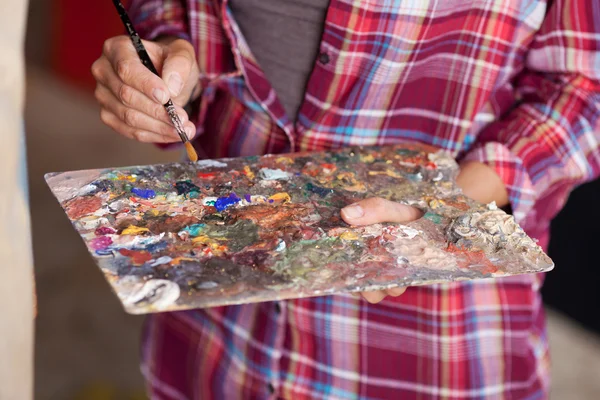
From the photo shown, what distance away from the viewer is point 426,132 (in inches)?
38.2

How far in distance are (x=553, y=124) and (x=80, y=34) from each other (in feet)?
7.86

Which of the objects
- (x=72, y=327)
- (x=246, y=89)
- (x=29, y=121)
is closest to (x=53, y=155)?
(x=29, y=121)

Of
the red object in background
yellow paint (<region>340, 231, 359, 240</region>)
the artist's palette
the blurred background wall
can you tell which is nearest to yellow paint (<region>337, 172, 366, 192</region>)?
the artist's palette

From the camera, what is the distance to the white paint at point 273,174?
810 millimetres

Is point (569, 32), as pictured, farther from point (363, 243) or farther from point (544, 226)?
point (363, 243)

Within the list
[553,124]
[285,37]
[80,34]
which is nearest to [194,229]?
[285,37]

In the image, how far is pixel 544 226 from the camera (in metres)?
1.01

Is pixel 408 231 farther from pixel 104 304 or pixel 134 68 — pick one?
pixel 104 304

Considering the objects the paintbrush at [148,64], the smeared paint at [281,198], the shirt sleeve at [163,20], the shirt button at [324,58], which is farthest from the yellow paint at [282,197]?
Answer: the shirt sleeve at [163,20]

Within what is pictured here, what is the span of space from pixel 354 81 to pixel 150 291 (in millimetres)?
454

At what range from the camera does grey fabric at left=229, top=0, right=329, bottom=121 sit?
91cm

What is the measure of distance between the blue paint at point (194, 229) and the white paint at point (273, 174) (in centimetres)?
13

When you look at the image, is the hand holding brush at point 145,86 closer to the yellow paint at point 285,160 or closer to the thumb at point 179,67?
the thumb at point 179,67

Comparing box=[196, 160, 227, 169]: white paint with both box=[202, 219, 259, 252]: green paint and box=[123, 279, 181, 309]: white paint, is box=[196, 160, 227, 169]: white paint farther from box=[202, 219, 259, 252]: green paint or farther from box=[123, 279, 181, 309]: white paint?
box=[123, 279, 181, 309]: white paint
